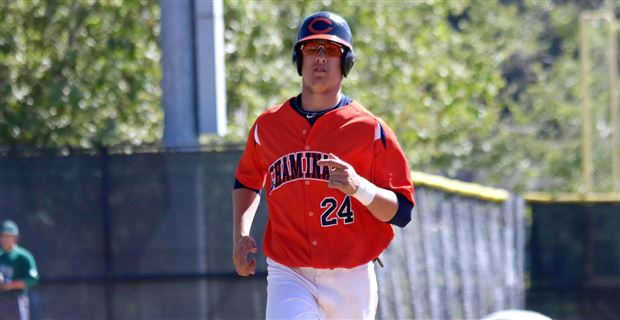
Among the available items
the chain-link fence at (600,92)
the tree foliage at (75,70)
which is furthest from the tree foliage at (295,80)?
the chain-link fence at (600,92)

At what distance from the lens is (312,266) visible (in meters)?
5.43

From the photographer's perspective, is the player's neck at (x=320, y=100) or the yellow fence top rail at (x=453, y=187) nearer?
the player's neck at (x=320, y=100)

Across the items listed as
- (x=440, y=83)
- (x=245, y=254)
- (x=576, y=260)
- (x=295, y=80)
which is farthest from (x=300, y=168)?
(x=440, y=83)

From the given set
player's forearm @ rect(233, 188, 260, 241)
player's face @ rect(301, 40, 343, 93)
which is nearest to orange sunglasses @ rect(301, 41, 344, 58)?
player's face @ rect(301, 40, 343, 93)

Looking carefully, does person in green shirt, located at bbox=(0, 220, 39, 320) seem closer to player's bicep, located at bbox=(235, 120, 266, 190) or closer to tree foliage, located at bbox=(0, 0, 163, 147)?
tree foliage, located at bbox=(0, 0, 163, 147)

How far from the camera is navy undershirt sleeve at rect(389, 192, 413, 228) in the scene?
5358 mm

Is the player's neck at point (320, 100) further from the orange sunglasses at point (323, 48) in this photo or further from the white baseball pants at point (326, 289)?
the white baseball pants at point (326, 289)

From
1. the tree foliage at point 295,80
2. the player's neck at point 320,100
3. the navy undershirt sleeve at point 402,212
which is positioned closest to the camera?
the navy undershirt sleeve at point 402,212

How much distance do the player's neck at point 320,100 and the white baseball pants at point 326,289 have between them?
29.6 inches

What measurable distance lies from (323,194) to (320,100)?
1.47ft

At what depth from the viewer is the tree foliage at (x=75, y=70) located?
1520 centimetres

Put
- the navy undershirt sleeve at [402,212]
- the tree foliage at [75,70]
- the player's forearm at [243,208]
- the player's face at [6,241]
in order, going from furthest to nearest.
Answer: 1. the tree foliage at [75,70]
2. the player's face at [6,241]
3. the player's forearm at [243,208]
4. the navy undershirt sleeve at [402,212]

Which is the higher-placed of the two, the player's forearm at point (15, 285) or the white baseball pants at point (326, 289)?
the white baseball pants at point (326, 289)

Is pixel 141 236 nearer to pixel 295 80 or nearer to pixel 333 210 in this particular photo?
pixel 295 80
